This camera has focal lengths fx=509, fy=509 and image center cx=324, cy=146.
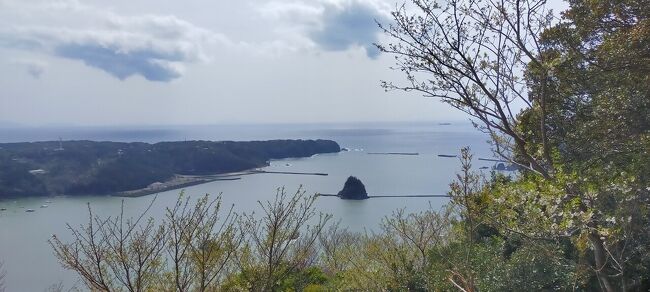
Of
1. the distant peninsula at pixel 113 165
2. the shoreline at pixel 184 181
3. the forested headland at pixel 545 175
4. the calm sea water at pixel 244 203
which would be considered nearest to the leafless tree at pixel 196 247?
the forested headland at pixel 545 175

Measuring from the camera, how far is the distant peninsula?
182ft

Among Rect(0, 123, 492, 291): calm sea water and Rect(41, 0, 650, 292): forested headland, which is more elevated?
Rect(41, 0, 650, 292): forested headland

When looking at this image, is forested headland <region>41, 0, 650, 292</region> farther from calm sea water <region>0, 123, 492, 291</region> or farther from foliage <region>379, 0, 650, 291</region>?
calm sea water <region>0, 123, 492, 291</region>

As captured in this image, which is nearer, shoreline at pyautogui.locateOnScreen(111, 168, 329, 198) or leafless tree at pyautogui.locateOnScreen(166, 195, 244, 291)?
leafless tree at pyautogui.locateOnScreen(166, 195, 244, 291)

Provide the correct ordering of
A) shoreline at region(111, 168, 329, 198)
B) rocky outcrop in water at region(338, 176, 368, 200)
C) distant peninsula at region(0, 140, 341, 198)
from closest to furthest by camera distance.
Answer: rocky outcrop in water at region(338, 176, 368, 200) → shoreline at region(111, 168, 329, 198) → distant peninsula at region(0, 140, 341, 198)

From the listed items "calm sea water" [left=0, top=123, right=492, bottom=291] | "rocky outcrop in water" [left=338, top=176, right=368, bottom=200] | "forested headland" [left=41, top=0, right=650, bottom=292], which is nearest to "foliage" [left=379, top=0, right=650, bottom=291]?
"forested headland" [left=41, top=0, right=650, bottom=292]

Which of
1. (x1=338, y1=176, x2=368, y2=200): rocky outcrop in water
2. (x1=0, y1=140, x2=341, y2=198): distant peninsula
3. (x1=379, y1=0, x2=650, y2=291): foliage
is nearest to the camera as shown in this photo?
A: (x1=379, y1=0, x2=650, y2=291): foliage

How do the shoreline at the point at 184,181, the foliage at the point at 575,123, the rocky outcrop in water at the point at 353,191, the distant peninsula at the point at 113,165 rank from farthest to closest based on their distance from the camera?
the distant peninsula at the point at 113,165 < the shoreline at the point at 184,181 < the rocky outcrop in water at the point at 353,191 < the foliage at the point at 575,123

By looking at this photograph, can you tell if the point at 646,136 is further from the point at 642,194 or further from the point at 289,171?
the point at 289,171

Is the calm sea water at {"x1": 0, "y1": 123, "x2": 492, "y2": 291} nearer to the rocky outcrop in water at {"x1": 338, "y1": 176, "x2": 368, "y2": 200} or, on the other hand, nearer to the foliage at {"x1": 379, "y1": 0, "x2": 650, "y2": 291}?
the rocky outcrop in water at {"x1": 338, "y1": 176, "x2": 368, "y2": 200}

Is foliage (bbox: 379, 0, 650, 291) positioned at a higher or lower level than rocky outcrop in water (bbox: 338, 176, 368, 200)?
higher

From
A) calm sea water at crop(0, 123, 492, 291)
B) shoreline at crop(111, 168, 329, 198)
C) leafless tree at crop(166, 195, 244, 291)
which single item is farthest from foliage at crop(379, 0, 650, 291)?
shoreline at crop(111, 168, 329, 198)

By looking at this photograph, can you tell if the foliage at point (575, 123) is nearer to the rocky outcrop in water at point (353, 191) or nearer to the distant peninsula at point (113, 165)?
the rocky outcrop in water at point (353, 191)

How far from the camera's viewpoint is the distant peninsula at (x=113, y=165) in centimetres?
5538
